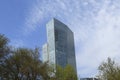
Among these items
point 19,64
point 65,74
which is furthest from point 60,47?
point 19,64

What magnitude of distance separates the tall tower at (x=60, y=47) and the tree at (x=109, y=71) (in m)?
64.5

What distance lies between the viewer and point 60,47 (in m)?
140

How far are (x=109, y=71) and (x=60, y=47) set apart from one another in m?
73.9

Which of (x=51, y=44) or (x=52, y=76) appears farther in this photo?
(x=51, y=44)

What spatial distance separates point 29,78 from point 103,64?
16881mm

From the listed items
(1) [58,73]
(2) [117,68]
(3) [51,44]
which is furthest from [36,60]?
(3) [51,44]

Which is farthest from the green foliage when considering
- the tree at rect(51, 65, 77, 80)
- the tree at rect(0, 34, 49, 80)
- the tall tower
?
the tall tower

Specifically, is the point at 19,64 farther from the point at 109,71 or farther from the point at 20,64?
the point at 109,71

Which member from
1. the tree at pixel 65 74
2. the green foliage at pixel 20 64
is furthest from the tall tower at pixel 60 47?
the green foliage at pixel 20 64

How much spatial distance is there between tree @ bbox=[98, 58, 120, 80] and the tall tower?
64.5 metres

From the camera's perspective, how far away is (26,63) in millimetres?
57031

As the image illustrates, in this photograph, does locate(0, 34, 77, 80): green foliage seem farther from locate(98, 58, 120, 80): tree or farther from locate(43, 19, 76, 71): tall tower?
locate(43, 19, 76, 71): tall tower

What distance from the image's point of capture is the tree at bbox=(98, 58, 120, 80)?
6519 centimetres

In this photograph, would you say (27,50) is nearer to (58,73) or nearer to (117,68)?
(58,73)
